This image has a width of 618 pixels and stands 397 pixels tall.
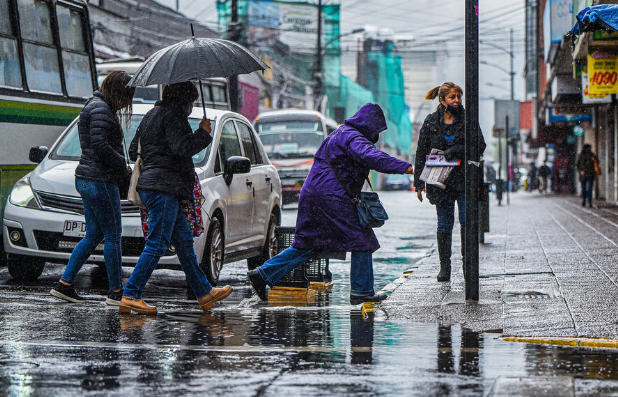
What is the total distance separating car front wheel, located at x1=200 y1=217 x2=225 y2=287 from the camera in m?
9.34

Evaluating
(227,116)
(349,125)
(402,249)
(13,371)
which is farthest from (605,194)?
(13,371)

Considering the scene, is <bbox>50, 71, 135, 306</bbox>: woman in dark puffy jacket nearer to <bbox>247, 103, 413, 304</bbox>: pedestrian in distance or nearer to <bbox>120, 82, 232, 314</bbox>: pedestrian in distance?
<bbox>120, 82, 232, 314</bbox>: pedestrian in distance

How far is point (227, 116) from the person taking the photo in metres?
10.7

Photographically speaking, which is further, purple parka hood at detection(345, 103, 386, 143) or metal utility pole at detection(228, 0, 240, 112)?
metal utility pole at detection(228, 0, 240, 112)

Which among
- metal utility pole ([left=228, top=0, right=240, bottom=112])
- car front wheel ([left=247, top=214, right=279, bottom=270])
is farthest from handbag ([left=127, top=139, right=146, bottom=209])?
metal utility pole ([left=228, top=0, right=240, bottom=112])

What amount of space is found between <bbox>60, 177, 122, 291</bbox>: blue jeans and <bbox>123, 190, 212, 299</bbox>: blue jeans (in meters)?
0.56

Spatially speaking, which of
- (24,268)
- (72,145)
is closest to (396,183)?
(72,145)

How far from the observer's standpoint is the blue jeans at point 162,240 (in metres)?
7.48

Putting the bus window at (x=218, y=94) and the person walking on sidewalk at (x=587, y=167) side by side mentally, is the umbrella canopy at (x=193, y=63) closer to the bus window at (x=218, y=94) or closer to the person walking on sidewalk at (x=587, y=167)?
the bus window at (x=218, y=94)

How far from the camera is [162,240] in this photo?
755cm

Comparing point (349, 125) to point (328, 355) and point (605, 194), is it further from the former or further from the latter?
point (605, 194)

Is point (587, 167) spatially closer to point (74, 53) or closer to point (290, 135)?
point (290, 135)

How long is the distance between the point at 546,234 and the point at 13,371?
11.9 metres

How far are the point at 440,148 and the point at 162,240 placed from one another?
298 centimetres
